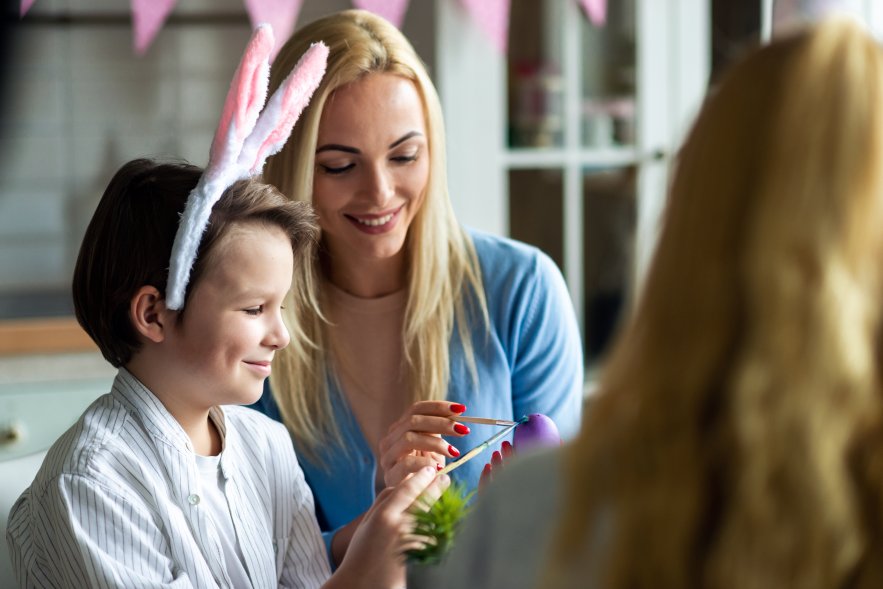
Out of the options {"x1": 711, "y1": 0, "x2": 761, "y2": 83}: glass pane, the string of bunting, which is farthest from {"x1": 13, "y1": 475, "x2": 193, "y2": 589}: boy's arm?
{"x1": 711, "y1": 0, "x2": 761, "y2": 83}: glass pane

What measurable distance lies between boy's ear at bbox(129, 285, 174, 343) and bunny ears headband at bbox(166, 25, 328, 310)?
0.02 metres

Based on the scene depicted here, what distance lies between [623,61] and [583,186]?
0.34 meters

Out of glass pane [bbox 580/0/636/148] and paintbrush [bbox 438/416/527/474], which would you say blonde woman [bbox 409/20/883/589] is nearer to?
paintbrush [bbox 438/416/527/474]

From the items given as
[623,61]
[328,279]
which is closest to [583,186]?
[623,61]

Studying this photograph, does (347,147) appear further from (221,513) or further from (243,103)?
(221,513)

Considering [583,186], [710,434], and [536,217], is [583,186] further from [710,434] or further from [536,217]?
[710,434]

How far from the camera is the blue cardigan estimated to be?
1.46 metres

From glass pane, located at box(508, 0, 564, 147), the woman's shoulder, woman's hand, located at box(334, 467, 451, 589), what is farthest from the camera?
glass pane, located at box(508, 0, 564, 147)

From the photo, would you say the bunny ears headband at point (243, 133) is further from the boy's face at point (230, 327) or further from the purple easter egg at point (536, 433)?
the purple easter egg at point (536, 433)

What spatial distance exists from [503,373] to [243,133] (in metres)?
0.55

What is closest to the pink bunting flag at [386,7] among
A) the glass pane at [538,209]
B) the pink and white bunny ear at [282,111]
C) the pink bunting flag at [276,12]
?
the pink bunting flag at [276,12]

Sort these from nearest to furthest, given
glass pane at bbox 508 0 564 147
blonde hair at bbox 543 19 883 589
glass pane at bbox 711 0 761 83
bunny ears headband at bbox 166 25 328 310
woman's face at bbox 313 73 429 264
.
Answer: blonde hair at bbox 543 19 883 589, bunny ears headband at bbox 166 25 328 310, woman's face at bbox 313 73 429 264, glass pane at bbox 508 0 564 147, glass pane at bbox 711 0 761 83

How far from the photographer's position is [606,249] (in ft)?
9.78

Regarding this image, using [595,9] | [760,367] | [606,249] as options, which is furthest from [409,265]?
[606,249]
